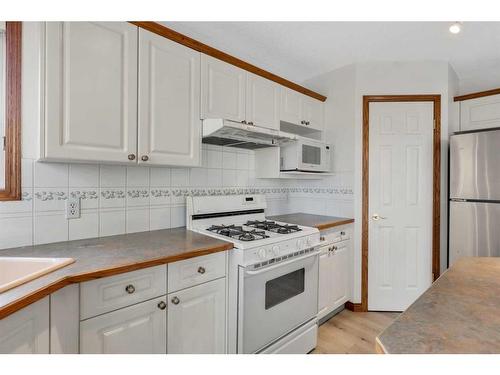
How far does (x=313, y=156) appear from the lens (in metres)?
2.57

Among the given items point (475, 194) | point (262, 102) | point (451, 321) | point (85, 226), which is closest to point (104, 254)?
point (85, 226)

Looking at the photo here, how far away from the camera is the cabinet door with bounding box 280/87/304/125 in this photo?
240 centimetres

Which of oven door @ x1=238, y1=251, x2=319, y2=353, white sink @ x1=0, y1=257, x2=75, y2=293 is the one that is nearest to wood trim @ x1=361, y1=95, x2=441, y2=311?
oven door @ x1=238, y1=251, x2=319, y2=353

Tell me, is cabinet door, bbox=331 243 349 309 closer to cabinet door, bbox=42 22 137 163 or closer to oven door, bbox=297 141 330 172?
oven door, bbox=297 141 330 172

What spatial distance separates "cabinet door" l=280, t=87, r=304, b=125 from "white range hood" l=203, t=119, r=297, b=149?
0.89 feet

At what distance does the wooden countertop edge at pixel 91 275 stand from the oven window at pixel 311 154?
4.08 feet

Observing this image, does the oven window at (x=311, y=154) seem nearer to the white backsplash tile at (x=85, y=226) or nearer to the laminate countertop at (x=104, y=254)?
the laminate countertop at (x=104, y=254)

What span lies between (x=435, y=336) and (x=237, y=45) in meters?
2.29

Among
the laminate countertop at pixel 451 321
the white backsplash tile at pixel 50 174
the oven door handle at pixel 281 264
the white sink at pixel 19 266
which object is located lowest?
the oven door handle at pixel 281 264

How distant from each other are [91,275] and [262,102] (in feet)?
5.59

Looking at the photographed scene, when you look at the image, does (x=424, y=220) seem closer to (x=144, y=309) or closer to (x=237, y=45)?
(x=237, y=45)

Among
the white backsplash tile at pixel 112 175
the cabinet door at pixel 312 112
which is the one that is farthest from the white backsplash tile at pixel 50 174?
the cabinet door at pixel 312 112

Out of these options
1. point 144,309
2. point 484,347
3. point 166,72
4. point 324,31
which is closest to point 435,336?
point 484,347

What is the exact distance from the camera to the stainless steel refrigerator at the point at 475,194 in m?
Answer: 2.21
